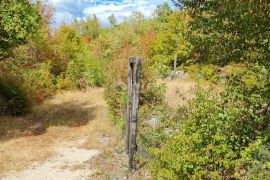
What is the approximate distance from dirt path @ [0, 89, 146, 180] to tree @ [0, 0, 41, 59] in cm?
424

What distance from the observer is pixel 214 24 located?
9578 mm

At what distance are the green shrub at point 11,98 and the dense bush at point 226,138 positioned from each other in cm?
1581

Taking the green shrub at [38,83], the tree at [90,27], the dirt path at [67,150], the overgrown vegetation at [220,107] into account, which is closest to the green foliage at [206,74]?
the overgrown vegetation at [220,107]

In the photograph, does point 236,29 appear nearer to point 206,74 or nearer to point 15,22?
point 206,74

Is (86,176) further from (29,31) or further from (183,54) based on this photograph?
(183,54)

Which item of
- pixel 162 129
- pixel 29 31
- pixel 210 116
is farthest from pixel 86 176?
pixel 29 31

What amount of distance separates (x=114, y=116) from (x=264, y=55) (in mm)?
11130

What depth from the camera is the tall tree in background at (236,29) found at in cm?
893

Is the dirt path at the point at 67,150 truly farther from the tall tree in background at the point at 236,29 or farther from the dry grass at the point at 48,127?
the tall tree in background at the point at 236,29

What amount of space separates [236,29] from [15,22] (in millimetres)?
10143

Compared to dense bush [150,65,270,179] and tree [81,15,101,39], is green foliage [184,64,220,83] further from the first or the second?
tree [81,15,101,39]

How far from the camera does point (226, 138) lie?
8609mm

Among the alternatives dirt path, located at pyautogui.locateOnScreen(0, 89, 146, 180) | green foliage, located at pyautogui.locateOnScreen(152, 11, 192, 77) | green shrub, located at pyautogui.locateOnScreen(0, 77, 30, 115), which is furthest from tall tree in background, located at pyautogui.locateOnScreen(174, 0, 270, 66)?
green foliage, located at pyautogui.locateOnScreen(152, 11, 192, 77)

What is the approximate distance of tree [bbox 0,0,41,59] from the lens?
53.2 ft
